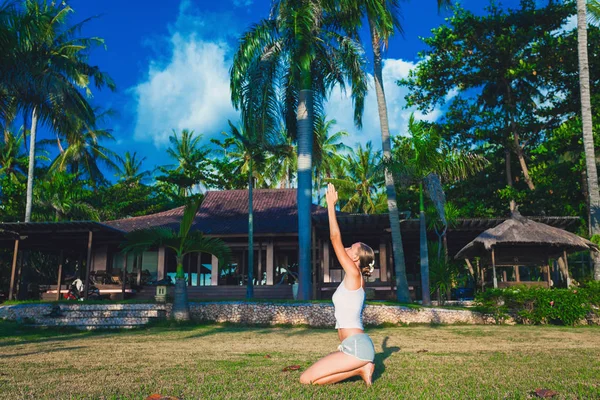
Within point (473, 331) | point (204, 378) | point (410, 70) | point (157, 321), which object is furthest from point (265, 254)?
point (204, 378)

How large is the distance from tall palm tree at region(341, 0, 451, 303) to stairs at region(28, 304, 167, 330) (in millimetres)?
7230

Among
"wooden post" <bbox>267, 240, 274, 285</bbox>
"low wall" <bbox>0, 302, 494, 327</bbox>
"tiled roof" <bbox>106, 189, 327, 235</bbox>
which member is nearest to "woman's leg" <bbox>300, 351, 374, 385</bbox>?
"low wall" <bbox>0, 302, 494, 327</bbox>

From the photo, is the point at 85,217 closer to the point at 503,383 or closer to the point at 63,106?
the point at 63,106

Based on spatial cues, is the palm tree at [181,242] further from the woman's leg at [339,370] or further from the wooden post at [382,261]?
the woman's leg at [339,370]

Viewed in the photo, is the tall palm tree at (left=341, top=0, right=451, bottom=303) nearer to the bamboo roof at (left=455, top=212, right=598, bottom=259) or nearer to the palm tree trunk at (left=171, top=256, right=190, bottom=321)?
the bamboo roof at (left=455, top=212, right=598, bottom=259)

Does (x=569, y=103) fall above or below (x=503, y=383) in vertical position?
above

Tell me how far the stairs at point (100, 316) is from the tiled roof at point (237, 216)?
7852 mm

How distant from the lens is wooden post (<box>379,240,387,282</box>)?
20.8 metres

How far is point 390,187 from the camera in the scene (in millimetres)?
15836

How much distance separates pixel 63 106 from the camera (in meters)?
17.5

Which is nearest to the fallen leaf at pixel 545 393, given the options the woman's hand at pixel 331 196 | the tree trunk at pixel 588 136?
the woman's hand at pixel 331 196

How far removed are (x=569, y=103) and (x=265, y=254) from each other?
1567 centimetres

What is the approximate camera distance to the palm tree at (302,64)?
16.3 meters

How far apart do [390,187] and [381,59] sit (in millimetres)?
4600
